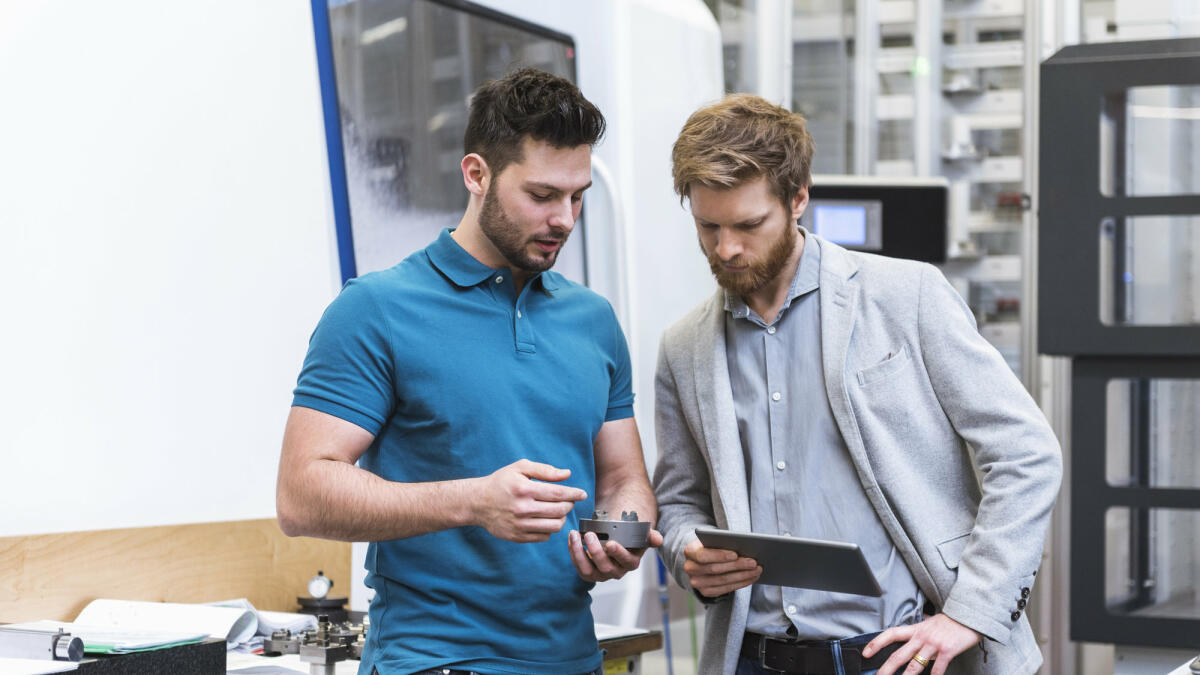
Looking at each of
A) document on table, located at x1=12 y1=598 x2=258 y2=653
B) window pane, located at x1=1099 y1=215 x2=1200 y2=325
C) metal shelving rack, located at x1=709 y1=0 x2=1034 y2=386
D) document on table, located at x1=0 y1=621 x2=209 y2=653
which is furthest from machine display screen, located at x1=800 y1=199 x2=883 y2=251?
document on table, located at x1=0 y1=621 x2=209 y2=653

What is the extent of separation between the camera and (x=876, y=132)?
13.9ft

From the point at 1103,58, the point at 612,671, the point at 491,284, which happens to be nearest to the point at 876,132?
the point at 1103,58

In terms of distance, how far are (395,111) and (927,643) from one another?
1.77 meters

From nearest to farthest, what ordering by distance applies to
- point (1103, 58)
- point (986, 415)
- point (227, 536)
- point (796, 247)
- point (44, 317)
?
point (986, 415) → point (796, 247) → point (44, 317) → point (227, 536) → point (1103, 58)

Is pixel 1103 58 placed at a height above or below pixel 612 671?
above

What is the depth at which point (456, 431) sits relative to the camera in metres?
1.64

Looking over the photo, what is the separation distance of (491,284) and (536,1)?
1.86 m

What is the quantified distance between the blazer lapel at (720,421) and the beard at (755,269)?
90mm

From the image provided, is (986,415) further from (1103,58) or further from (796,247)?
(1103,58)

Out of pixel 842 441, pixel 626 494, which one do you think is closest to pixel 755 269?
pixel 842 441

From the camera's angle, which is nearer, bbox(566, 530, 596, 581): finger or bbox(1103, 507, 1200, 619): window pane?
bbox(566, 530, 596, 581): finger

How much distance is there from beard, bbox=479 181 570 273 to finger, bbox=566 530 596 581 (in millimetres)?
369

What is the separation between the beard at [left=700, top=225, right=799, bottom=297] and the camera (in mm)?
1790

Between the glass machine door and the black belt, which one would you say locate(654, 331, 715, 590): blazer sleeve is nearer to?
the black belt
